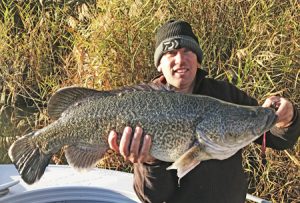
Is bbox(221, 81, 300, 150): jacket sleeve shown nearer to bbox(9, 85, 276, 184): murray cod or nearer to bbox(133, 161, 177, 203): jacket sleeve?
bbox(9, 85, 276, 184): murray cod

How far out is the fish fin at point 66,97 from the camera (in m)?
2.21

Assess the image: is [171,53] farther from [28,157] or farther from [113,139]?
[28,157]

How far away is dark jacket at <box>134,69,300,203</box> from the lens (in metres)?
2.28

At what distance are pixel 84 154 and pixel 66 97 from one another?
0.27 meters

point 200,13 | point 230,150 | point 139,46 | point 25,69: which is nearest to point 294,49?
point 200,13

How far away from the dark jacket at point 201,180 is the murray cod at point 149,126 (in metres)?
0.18

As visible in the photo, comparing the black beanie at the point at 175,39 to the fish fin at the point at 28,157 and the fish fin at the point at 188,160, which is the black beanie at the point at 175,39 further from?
the fish fin at the point at 28,157

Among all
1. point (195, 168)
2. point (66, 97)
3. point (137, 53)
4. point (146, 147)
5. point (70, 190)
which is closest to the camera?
point (146, 147)

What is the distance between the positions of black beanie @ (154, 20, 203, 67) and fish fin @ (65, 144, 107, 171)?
60 centimetres

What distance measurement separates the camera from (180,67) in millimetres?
2314

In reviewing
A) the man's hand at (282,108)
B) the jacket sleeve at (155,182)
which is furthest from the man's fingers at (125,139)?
the man's hand at (282,108)

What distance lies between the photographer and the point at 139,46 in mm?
4605

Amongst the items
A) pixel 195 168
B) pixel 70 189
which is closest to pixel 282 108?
pixel 195 168

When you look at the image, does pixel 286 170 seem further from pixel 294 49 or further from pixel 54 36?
pixel 54 36
